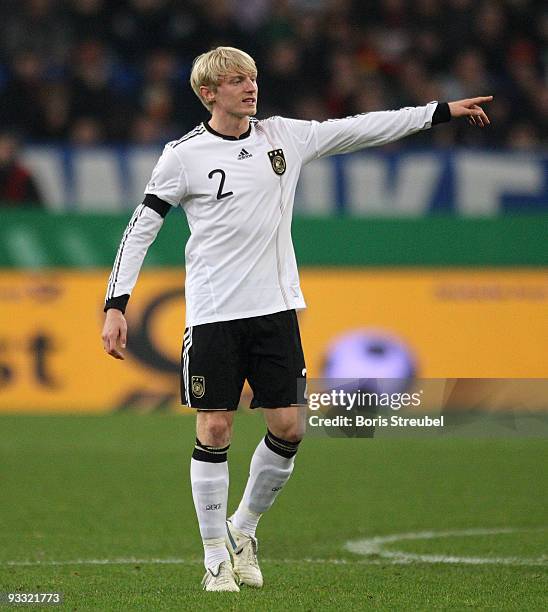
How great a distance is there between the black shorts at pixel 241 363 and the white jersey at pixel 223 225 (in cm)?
5

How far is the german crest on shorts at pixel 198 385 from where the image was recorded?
5.57 metres

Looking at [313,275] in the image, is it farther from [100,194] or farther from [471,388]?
[471,388]

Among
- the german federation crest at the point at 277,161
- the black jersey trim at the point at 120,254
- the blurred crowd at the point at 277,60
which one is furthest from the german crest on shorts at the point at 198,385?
the blurred crowd at the point at 277,60

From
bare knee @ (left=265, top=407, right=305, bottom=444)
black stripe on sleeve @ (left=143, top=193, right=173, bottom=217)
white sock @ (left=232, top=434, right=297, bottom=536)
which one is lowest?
white sock @ (left=232, top=434, right=297, bottom=536)

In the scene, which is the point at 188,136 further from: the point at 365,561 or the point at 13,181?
the point at 13,181

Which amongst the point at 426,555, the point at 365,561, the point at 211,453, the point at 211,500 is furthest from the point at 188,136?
the point at 426,555

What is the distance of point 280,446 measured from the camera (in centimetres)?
579

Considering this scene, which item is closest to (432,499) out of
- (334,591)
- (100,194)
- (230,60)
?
(334,591)

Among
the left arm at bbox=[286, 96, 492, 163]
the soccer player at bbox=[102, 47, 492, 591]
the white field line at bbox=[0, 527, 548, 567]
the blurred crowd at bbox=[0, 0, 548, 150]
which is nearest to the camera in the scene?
the soccer player at bbox=[102, 47, 492, 591]

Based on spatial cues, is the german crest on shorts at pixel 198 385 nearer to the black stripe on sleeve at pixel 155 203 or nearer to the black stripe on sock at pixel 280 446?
the black stripe on sock at pixel 280 446

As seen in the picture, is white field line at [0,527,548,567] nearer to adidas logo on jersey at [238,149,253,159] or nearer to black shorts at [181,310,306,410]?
black shorts at [181,310,306,410]

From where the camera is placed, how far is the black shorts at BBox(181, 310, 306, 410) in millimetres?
5574

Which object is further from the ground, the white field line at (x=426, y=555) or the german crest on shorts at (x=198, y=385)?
the german crest on shorts at (x=198, y=385)

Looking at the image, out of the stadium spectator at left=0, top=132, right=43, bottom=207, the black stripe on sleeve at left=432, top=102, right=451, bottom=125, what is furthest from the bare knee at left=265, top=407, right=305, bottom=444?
the stadium spectator at left=0, top=132, right=43, bottom=207
